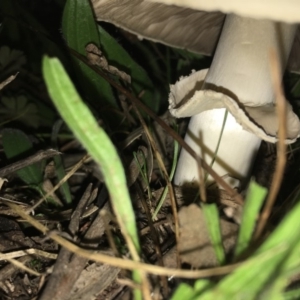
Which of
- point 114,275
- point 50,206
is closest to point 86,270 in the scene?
point 114,275

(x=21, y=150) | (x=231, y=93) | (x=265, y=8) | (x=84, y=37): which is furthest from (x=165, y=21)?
(x=265, y=8)

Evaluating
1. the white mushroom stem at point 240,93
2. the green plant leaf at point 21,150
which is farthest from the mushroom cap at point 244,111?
the green plant leaf at point 21,150

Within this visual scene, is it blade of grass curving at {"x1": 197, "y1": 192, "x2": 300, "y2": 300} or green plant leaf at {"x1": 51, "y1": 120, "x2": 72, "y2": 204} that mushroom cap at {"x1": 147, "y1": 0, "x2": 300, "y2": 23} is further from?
green plant leaf at {"x1": 51, "y1": 120, "x2": 72, "y2": 204}

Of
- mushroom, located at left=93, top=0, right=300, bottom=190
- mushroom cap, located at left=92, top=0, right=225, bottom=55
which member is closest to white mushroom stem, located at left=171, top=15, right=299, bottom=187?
mushroom, located at left=93, top=0, right=300, bottom=190

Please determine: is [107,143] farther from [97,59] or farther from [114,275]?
[97,59]

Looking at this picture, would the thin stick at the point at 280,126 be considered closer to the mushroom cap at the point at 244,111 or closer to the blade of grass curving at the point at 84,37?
the mushroom cap at the point at 244,111
